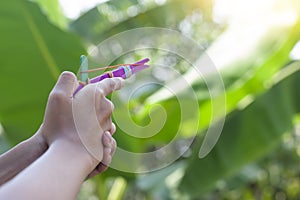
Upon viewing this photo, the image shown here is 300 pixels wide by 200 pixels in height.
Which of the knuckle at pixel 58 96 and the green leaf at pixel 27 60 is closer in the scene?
the knuckle at pixel 58 96

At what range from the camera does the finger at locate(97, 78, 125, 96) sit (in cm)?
48

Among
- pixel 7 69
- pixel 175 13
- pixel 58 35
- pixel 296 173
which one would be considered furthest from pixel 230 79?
pixel 296 173

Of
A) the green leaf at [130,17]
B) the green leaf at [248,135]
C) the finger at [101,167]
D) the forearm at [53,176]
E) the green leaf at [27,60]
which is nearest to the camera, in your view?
the forearm at [53,176]

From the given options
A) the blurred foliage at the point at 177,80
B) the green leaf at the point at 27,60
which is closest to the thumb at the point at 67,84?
the blurred foliage at the point at 177,80

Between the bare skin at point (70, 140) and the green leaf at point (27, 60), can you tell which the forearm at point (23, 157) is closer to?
the bare skin at point (70, 140)

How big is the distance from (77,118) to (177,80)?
766mm

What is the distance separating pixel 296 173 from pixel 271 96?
3.06m

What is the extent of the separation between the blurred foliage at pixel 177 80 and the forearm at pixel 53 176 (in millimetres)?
355

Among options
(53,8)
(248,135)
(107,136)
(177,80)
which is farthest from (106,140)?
(53,8)

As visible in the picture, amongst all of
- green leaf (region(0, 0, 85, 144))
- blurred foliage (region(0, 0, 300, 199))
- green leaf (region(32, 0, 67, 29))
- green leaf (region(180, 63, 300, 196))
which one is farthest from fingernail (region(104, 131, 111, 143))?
green leaf (region(32, 0, 67, 29))

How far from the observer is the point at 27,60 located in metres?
1.23

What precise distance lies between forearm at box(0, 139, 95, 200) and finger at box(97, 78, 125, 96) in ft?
0.21

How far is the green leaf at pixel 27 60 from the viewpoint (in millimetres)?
1204

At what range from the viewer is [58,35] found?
1239 millimetres
